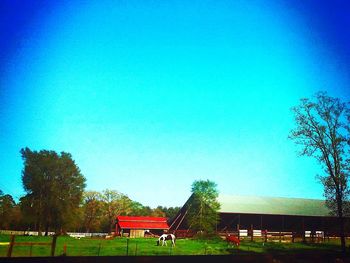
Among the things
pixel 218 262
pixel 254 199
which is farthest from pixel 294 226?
pixel 218 262

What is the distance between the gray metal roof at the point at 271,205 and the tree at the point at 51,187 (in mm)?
28087

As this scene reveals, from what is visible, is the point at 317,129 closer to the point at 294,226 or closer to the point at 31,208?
the point at 294,226

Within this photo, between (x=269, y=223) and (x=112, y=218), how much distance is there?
3948 cm

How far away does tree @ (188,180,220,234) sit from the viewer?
43.2m

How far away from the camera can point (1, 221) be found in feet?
228

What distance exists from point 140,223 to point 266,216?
79.7ft

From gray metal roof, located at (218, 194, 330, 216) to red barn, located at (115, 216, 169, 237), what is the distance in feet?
50.8

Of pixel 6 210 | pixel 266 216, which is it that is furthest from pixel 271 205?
pixel 6 210

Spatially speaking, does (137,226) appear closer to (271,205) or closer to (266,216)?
(266,216)

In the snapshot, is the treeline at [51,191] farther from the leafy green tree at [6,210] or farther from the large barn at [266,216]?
the large barn at [266,216]

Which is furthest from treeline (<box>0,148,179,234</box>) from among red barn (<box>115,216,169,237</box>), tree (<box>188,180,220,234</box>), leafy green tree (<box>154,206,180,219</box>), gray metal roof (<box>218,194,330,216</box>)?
leafy green tree (<box>154,206,180,219</box>)

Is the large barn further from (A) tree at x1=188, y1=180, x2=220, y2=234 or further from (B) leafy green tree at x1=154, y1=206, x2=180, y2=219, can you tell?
(B) leafy green tree at x1=154, y1=206, x2=180, y2=219

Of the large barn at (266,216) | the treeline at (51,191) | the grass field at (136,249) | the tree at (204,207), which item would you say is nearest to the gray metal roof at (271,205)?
the large barn at (266,216)

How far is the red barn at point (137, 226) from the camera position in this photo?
187 ft
